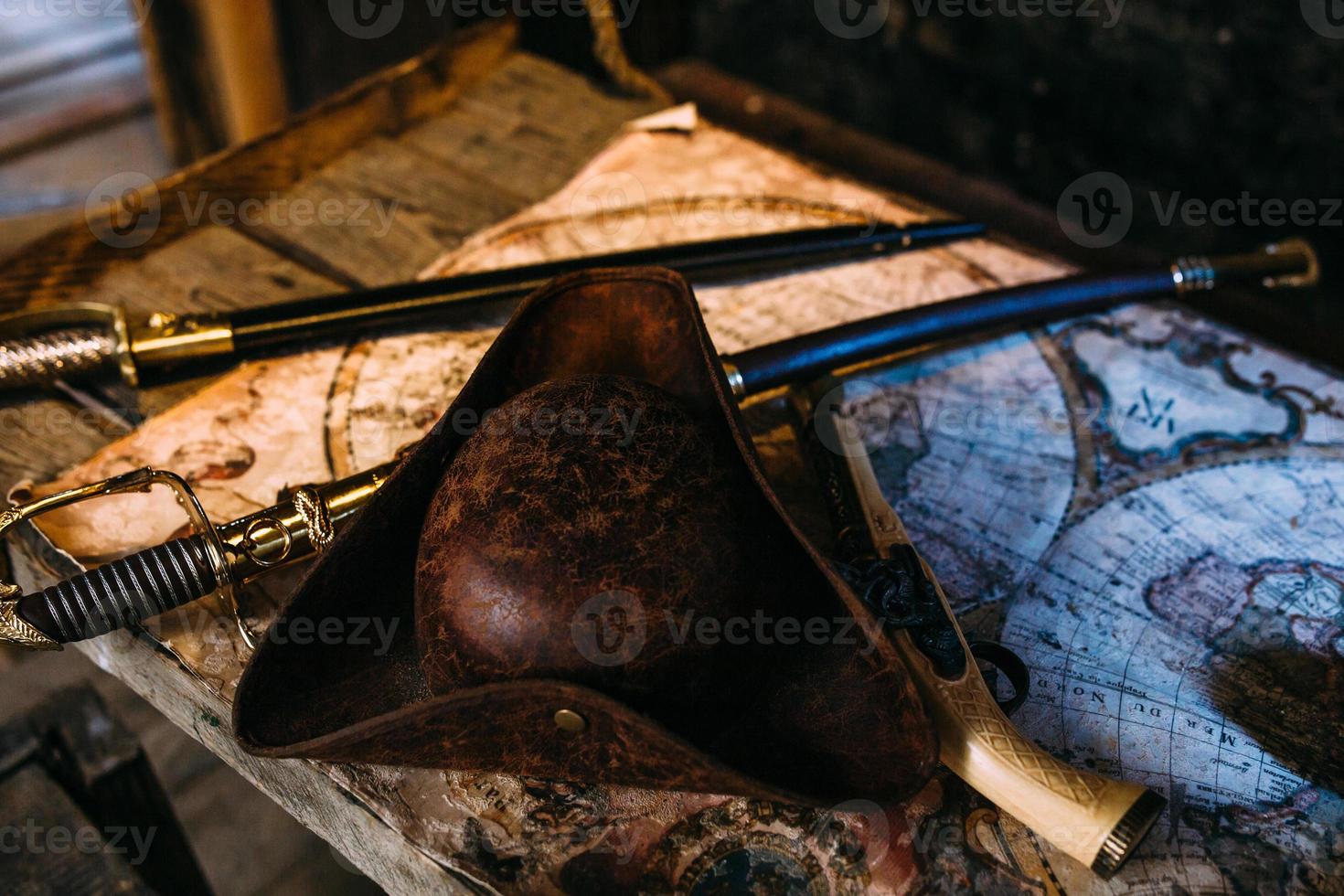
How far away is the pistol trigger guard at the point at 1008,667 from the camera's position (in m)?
1.24

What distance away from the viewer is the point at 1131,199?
2.88 m

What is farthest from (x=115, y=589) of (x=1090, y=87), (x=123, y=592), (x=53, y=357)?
(x=1090, y=87)

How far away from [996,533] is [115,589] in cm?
127

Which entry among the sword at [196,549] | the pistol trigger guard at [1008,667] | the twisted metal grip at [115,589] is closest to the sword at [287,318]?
the sword at [196,549]

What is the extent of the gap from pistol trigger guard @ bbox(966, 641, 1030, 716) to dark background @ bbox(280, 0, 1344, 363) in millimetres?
1297

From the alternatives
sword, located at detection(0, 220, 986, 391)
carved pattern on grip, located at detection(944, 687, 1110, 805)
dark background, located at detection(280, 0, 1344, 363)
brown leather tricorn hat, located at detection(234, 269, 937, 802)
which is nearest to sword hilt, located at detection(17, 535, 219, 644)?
brown leather tricorn hat, located at detection(234, 269, 937, 802)

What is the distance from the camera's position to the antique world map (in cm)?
119

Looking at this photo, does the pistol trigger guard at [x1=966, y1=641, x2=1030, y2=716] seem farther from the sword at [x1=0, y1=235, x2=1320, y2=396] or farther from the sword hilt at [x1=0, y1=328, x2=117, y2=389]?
the sword hilt at [x1=0, y1=328, x2=117, y2=389]

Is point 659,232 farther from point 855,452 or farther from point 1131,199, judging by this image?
point 1131,199

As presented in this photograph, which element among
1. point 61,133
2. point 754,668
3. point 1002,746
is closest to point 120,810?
point 754,668

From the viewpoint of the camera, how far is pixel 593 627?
1061 mm

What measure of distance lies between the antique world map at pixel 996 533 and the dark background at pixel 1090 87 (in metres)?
0.49

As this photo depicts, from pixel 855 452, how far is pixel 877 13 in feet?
6.51

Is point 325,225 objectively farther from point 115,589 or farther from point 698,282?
point 115,589
